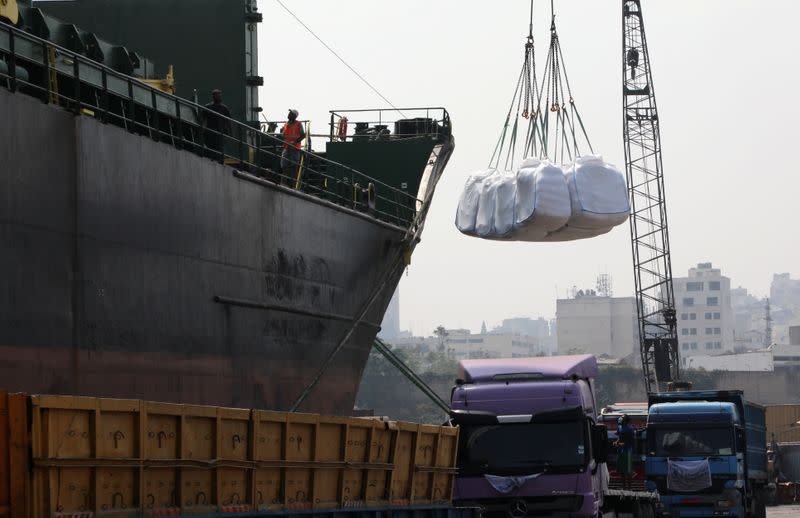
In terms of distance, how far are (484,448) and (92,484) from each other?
899 centimetres

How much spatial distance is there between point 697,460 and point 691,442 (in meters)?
0.43

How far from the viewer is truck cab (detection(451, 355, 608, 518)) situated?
18188mm

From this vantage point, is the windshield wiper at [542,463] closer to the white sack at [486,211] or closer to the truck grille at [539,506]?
the truck grille at [539,506]

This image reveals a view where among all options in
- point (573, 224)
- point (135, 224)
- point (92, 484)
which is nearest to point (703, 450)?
point (573, 224)

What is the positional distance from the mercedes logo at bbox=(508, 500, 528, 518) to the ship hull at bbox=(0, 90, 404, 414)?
4.70 metres

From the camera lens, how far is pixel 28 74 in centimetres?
1775

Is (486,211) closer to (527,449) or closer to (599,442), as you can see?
(599,442)

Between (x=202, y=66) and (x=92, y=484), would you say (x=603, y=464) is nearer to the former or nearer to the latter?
(x=92, y=484)

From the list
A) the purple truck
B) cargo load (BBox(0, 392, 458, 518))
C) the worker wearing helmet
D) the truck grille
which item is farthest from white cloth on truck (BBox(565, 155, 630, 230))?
cargo load (BBox(0, 392, 458, 518))

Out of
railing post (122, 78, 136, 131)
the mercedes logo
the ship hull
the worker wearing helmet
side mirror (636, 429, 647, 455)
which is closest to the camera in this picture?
the ship hull

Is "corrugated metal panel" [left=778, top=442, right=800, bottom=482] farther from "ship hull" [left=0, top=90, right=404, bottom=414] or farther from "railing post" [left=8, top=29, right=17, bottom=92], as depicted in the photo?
"railing post" [left=8, top=29, right=17, bottom=92]

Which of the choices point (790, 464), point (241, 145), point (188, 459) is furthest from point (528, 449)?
point (790, 464)

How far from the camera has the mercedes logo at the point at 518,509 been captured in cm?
1814

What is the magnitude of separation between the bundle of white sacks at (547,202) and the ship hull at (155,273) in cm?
279
